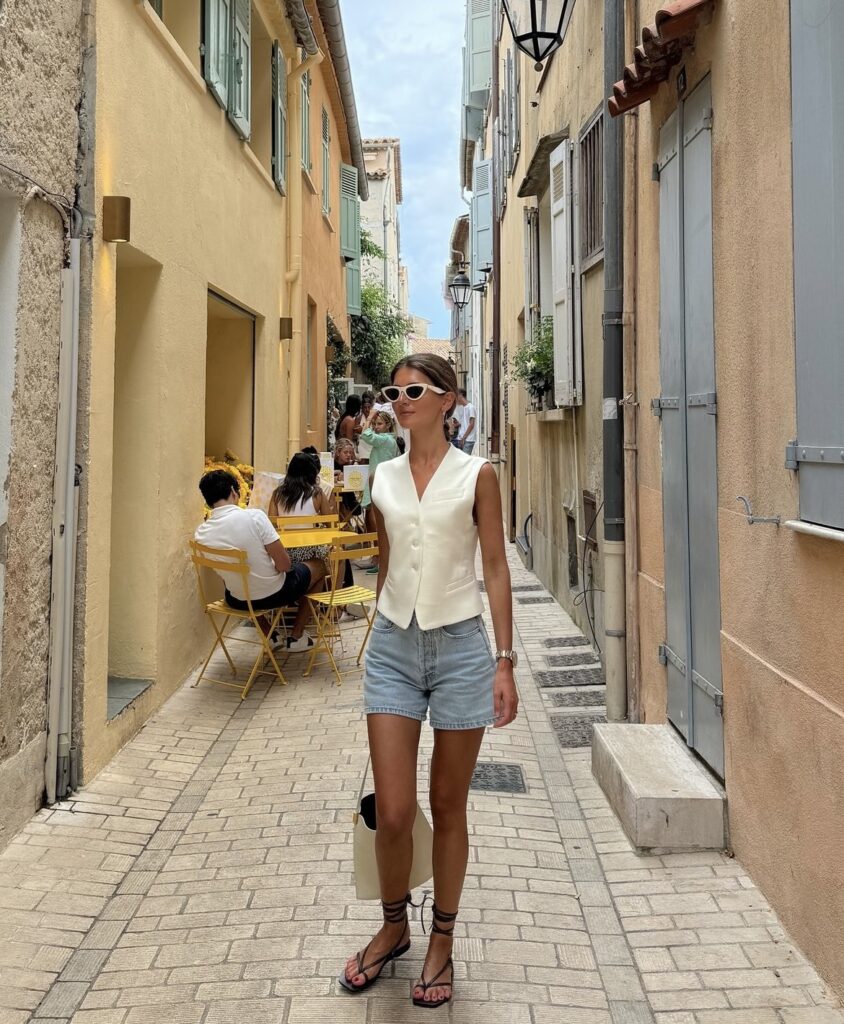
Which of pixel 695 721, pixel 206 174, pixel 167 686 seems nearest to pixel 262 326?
pixel 206 174

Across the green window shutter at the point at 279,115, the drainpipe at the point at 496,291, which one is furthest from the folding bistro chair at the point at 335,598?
the drainpipe at the point at 496,291

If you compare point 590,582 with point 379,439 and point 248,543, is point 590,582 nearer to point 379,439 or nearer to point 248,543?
point 248,543

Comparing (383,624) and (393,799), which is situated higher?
(383,624)

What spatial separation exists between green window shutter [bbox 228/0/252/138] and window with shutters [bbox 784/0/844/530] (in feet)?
18.2

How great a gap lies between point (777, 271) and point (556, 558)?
21.0 ft

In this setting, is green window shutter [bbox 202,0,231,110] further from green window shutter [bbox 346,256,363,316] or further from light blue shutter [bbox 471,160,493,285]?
light blue shutter [bbox 471,160,493,285]

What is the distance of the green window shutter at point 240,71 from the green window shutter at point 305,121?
2.92 metres

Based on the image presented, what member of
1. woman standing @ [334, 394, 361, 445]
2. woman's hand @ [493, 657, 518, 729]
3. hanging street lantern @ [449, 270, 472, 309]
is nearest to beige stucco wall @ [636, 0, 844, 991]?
woman's hand @ [493, 657, 518, 729]

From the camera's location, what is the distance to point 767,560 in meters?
3.24

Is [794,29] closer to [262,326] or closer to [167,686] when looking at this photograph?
[167,686]

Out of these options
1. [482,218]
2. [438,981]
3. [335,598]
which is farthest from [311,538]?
[482,218]

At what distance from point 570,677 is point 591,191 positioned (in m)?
3.63

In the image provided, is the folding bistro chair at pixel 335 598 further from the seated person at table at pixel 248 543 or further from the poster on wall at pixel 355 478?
the poster on wall at pixel 355 478

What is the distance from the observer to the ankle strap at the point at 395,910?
286cm
